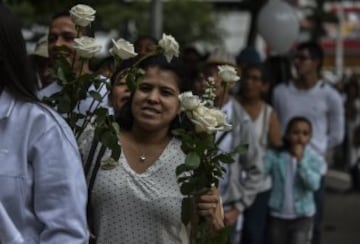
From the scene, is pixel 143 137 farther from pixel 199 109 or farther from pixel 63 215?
pixel 63 215

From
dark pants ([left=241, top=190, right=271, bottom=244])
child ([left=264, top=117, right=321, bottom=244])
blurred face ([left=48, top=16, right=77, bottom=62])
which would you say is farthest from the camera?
child ([left=264, top=117, right=321, bottom=244])

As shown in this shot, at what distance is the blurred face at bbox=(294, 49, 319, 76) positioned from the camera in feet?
26.0

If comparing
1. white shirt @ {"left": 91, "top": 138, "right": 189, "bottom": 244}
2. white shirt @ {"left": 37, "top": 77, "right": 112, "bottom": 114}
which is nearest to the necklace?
white shirt @ {"left": 91, "top": 138, "right": 189, "bottom": 244}

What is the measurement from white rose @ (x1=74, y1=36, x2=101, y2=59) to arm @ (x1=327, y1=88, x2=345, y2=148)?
185 inches

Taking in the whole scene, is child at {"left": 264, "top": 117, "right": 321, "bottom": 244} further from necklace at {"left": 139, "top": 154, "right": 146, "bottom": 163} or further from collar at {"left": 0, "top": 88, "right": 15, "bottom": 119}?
collar at {"left": 0, "top": 88, "right": 15, "bottom": 119}

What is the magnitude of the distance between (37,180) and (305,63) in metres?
5.62

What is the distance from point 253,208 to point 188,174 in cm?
348

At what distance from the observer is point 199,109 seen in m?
3.27

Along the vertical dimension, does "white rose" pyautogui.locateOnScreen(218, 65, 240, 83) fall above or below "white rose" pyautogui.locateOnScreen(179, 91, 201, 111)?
above

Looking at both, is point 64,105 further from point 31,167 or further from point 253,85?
point 253,85

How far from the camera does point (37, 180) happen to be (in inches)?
101

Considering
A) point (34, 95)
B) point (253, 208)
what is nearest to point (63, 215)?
point (34, 95)

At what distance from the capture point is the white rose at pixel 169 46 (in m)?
3.43

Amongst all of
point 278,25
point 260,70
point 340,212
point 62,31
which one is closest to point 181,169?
point 62,31
